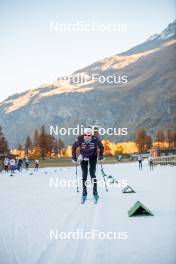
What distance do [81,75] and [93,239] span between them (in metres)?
2.22

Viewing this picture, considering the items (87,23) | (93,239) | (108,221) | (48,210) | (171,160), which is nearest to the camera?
(93,239)

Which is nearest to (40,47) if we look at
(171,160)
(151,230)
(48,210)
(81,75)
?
(81,75)

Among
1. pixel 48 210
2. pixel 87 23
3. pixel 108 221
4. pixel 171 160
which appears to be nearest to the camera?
pixel 87 23

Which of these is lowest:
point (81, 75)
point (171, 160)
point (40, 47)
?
point (171, 160)

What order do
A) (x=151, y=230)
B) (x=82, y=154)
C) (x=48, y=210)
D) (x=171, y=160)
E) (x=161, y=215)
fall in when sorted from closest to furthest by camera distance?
(x=151, y=230) < (x=161, y=215) < (x=48, y=210) < (x=82, y=154) < (x=171, y=160)

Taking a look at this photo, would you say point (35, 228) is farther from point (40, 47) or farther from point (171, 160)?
point (171, 160)

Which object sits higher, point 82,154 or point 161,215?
point 82,154

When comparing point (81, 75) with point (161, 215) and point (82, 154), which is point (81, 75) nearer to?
point (161, 215)

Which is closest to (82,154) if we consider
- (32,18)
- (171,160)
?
(32,18)

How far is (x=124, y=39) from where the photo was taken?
5.37m

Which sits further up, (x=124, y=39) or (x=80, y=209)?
(x=124, y=39)

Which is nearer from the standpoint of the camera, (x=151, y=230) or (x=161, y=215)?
(x=151, y=230)

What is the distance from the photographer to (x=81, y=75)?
561 centimetres

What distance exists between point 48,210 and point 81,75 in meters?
2.93
